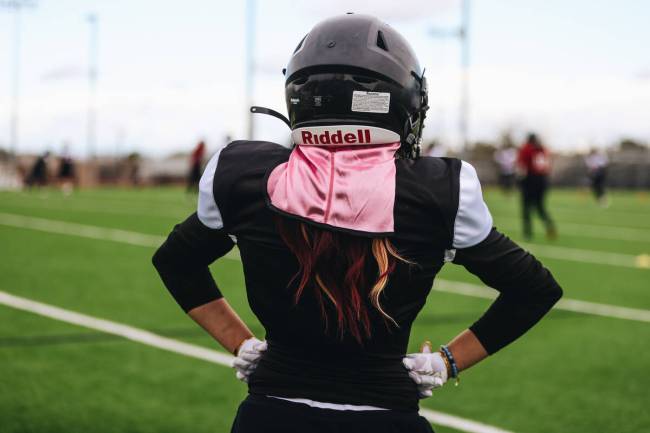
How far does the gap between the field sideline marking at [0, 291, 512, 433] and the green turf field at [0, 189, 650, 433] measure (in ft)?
0.32

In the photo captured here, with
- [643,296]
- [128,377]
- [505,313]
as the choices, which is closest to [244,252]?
[505,313]

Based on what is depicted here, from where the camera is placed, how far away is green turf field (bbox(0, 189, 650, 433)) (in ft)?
16.0

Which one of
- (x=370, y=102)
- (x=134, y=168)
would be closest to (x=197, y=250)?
(x=370, y=102)

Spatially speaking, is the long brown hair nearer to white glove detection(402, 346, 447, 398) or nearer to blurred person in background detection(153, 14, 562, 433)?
blurred person in background detection(153, 14, 562, 433)

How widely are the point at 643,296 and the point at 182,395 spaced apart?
6.12 meters

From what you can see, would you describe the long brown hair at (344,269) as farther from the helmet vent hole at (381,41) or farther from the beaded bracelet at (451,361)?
the helmet vent hole at (381,41)

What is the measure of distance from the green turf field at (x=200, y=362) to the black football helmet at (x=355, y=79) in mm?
2966

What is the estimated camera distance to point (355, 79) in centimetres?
209

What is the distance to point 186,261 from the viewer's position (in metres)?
2.37

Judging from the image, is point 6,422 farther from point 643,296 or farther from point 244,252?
point 643,296

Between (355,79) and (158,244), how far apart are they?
40.0ft

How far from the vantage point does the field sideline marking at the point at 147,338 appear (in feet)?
15.8

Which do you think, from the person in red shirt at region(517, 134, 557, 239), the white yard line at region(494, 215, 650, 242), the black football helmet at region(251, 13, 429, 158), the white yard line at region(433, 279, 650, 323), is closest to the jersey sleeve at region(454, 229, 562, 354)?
the black football helmet at region(251, 13, 429, 158)

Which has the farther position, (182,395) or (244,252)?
(182,395)
